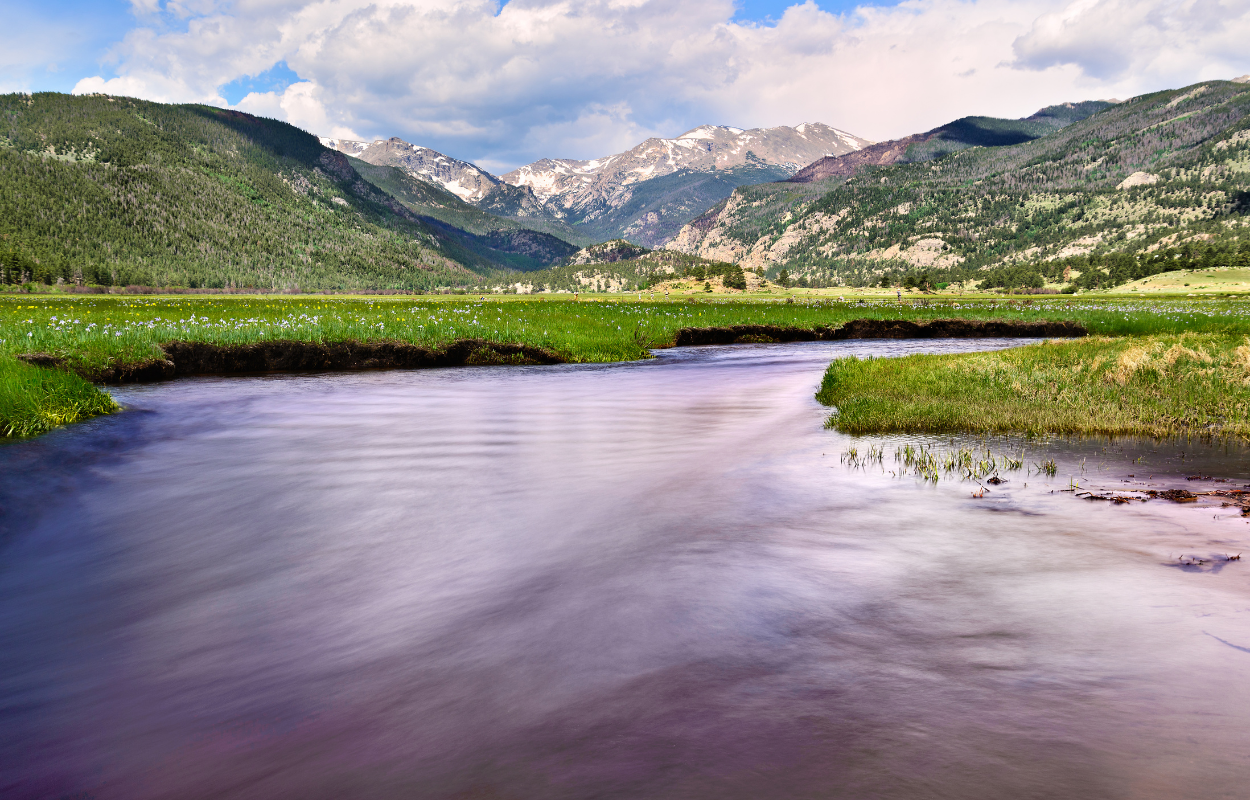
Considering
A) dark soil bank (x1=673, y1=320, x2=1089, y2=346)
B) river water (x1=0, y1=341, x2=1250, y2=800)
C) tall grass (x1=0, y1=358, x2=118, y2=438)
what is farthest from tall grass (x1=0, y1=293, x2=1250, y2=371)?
river water (x1=0, y1=341, x2=1250, y2=800)

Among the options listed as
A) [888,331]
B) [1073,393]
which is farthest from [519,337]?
[888,331]

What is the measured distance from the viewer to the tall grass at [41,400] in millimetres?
13664

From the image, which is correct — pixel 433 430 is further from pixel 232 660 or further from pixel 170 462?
pixel 232 660

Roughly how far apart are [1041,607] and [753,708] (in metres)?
3.24

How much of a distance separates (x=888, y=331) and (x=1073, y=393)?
101 ft

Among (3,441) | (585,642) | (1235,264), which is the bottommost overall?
(585,642)

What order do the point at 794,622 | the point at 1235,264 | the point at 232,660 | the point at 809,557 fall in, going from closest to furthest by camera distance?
1. the point at 232,660
2. the point at 794,622
3. the point at 809,557
4. the point at 1235,264

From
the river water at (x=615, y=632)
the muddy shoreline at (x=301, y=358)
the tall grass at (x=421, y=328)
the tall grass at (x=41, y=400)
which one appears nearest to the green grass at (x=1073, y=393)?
the river water at (x=615, y=632)

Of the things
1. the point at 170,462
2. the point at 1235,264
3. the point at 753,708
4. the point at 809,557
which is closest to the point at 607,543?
the point at 809,557

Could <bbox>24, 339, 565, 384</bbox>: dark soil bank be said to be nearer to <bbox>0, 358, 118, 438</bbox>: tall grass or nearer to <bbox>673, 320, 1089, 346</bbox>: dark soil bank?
<bbox>0, 358, 118, 438</bbox>: tall grass

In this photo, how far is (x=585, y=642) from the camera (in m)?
5.89

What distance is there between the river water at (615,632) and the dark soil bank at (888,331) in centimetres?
2970

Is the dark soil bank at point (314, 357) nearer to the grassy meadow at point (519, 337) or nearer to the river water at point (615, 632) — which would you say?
the grassy meadow at point (519, 337)

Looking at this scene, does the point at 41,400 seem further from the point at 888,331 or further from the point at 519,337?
the point at 888,331
